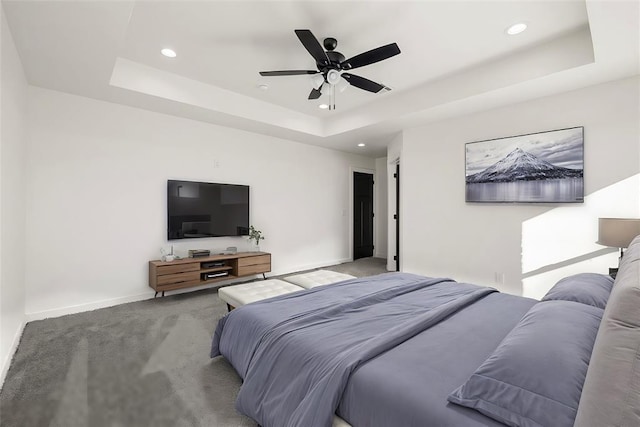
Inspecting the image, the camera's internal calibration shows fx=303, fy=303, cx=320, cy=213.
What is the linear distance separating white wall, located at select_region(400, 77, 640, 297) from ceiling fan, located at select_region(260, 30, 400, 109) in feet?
5.97

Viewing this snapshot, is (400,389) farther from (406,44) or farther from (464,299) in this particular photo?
(406,44)

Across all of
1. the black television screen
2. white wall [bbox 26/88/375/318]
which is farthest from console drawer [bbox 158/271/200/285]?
the black television screen

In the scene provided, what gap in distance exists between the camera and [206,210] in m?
4.36

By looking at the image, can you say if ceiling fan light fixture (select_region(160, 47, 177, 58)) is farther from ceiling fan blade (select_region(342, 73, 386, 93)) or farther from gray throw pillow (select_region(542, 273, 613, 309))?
gray throw pillow (select_region(542, 273, 613, 309))

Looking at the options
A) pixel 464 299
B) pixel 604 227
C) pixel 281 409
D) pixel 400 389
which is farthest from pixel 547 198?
pixel 281 409

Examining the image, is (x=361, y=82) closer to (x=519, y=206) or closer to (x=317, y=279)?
(x=317, y=279)

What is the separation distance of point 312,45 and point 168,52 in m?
1.62

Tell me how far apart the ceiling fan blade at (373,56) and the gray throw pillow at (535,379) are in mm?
2147

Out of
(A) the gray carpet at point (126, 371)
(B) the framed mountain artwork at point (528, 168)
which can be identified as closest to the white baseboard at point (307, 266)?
(A) the gray carpet at point (126, 371)

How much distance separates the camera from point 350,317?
71.9 inches

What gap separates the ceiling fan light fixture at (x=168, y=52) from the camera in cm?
301

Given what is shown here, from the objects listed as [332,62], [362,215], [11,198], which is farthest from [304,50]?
[362,215]

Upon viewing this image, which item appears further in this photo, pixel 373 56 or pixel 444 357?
pixel 373 56

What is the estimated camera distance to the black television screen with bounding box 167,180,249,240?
407 centimetres
